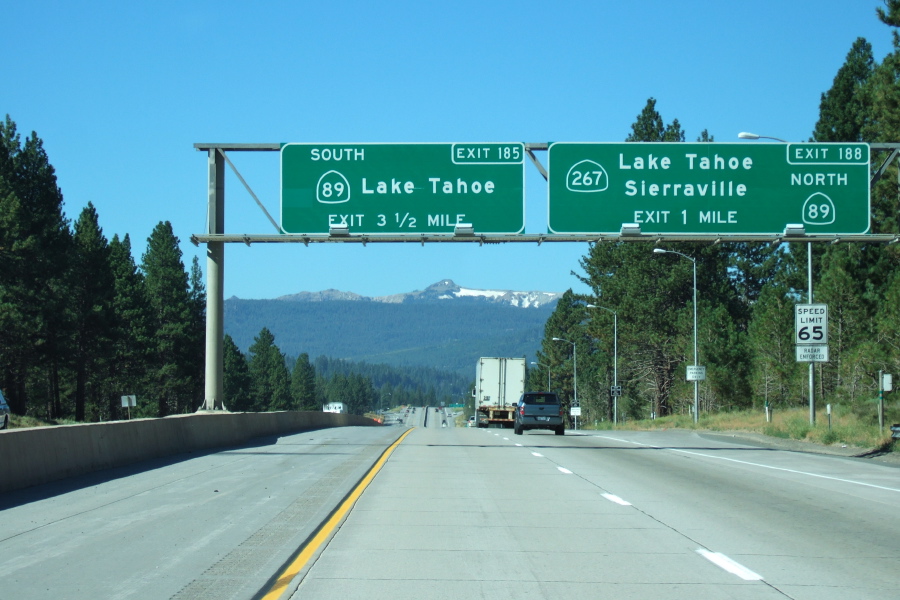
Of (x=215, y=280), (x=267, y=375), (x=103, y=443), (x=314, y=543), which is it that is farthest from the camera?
(x=267, y=375)

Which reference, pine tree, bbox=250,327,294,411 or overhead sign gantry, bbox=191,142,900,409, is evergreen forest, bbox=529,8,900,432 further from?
pine tree, bbox=250,327,294,411

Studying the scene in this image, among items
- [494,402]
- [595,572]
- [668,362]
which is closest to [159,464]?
[595,572]

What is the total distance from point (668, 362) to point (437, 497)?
61.4 m

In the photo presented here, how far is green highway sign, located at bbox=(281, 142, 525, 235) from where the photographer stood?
82.0ft

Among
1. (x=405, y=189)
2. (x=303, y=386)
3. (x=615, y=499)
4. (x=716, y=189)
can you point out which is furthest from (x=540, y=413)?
(x=303, y=386)

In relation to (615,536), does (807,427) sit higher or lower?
lower

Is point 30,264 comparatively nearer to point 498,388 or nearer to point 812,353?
point 498,388

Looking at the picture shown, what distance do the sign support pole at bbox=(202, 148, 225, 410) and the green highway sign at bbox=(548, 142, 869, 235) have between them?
8618 mm

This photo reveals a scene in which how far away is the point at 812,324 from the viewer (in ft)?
97.1

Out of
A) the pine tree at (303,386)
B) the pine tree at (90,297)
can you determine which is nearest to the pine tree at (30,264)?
the pine tree at (90,297)

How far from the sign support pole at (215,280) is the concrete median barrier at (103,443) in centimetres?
81

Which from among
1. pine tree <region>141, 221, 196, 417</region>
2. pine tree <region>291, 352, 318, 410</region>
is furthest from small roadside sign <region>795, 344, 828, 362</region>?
pine tree <region>291, 352, 318, 410</region>

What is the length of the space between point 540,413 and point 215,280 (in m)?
17.2

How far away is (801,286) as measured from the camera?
60.7 m
